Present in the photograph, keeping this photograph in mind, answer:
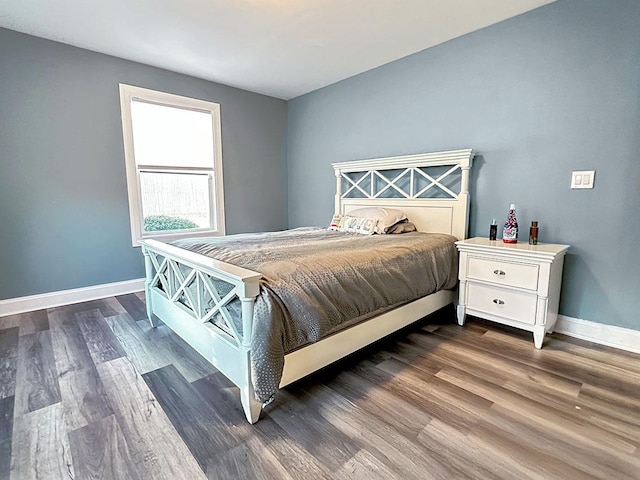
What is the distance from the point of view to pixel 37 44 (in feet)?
9.06

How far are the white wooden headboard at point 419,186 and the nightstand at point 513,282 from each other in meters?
0.45

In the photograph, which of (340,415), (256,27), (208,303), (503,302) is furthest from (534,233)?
(256,27)

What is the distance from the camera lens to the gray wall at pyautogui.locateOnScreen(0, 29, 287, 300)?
8.95 ft

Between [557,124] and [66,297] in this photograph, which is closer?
[557,124]

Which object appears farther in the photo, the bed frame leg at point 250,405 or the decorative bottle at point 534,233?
the decorative bottle at point 534,233

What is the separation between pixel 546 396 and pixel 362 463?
1106mm

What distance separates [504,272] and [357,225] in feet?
4.21

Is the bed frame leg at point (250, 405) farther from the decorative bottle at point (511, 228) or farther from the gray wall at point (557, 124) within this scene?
the gray wall at point (557, 124)

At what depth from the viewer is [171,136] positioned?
11.9 ft

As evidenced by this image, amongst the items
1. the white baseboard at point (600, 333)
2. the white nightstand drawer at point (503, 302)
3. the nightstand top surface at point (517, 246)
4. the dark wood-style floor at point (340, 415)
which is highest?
the nightstand top surface at point (517, 246)

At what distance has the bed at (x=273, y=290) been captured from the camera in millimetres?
1438

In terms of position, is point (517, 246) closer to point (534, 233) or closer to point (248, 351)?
point (534, 233)

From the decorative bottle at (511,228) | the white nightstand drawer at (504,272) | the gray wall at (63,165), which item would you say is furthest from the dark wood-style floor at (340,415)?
the gray wall at (63,165)

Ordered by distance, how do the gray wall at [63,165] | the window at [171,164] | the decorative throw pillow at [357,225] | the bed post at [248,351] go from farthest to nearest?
the window at [171,164] → the decorative throw pillow at [357,225] → the gray wall at [63,165] → the bed post at [248,351]
